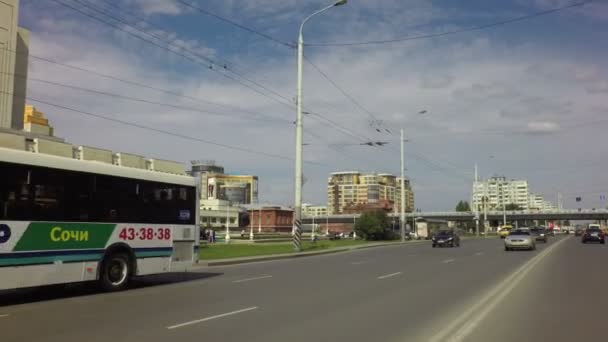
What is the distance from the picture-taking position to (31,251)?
12.1 metres

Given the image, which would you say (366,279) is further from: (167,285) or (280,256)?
(280,256)

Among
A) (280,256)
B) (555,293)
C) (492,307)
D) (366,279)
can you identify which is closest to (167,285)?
(366,279)

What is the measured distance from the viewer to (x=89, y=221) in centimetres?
1371

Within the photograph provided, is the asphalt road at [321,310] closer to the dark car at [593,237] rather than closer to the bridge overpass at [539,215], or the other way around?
the dark car at [593,237]

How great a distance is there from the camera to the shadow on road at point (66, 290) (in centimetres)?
1302

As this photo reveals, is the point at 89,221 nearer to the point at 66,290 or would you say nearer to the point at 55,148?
the point at 55,148

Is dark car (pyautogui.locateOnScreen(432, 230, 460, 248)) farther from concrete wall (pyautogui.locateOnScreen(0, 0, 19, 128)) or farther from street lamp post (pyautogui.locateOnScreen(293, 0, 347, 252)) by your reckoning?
concrete wall (pyautogui.locateOnScreen(0, 0, 19, 128))

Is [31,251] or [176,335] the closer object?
[176,335]

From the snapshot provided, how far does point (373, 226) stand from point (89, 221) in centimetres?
4875

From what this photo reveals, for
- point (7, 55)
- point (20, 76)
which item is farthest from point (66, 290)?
point (20, 76)

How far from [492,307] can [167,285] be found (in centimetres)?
921

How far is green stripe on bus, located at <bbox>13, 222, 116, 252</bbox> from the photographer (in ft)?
39.8

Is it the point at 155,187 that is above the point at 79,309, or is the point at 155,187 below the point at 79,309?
above

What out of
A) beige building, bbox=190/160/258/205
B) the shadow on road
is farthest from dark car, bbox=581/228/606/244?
beige building, bbox=190/160/258/205
